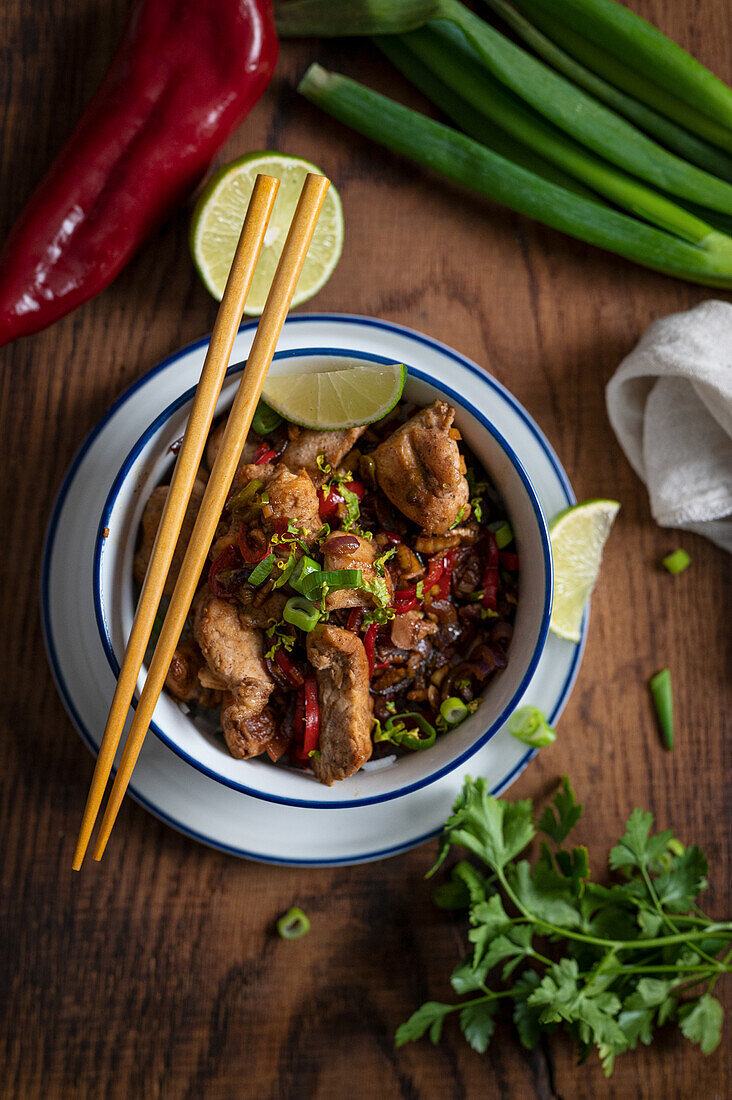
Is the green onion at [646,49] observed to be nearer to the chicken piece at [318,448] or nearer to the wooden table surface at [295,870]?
the wooden table surface at [295,870]

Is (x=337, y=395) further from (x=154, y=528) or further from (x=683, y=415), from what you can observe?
(x=683, y=415)

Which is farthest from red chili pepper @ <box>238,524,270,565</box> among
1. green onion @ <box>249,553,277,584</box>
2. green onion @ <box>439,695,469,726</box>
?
green onion @ <box>439,695,469,726</box>

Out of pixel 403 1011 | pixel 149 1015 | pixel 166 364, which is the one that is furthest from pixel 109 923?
pixel 166 364

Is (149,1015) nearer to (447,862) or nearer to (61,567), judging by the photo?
(447,862)

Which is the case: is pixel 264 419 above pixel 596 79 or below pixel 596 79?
below

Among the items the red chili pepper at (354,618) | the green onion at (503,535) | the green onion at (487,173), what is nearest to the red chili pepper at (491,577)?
the green onion at (503,535)

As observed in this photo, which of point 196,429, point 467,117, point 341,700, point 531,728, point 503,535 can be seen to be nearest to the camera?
point 196,429

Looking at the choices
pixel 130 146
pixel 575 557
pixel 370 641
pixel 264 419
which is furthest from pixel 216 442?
pixel 575 557
